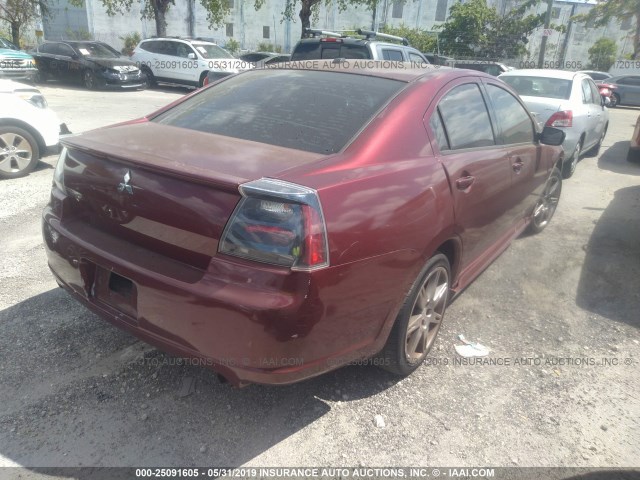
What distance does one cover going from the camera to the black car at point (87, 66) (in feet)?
51.9

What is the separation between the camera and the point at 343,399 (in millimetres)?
2658

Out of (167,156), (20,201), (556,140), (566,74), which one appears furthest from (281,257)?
(566,74)

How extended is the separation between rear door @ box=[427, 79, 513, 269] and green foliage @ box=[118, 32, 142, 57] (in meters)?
37.8

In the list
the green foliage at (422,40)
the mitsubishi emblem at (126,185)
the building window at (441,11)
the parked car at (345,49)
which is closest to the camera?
the mitsubishi emblem at (126,185)

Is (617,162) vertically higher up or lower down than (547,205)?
lower down

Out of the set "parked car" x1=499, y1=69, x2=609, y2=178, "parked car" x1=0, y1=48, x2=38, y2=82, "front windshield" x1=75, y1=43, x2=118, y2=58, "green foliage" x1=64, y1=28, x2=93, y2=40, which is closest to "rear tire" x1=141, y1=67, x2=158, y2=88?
"front windshield" x1=75, y1=43, x2=118, y2=58

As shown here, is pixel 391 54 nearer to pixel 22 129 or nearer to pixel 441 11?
pixel 22 129

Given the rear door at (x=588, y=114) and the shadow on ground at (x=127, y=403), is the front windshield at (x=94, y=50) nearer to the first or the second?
the rear door at (x=588, y=114)

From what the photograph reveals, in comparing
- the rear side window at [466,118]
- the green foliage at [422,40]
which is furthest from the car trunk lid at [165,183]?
the green foliage at [422,40]

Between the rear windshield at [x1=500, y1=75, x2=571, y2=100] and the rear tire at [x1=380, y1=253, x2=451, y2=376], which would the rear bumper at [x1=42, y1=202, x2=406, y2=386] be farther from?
the rear windshield at [x1=500, y1=75, x2=571, y2=100]

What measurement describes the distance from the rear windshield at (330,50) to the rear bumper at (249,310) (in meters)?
7.20

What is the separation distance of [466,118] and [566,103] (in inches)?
190

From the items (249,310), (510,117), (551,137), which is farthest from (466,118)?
(249,310)

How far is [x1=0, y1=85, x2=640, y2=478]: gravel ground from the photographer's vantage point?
7.57 ft
